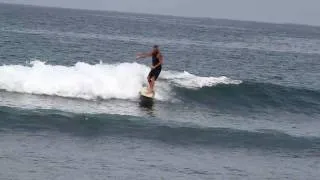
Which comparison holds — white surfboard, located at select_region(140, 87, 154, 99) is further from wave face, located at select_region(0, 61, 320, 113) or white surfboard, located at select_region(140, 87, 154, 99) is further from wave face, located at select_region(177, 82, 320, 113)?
wave face, located at select_region(177, 82, 320, 113)

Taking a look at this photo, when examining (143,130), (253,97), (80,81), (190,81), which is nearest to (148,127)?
(143,130)

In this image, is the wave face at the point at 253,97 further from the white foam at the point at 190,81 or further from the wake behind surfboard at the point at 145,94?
the wake behind surfboard at the point at 145,94

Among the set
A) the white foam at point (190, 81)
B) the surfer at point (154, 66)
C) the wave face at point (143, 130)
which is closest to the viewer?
the wave face at point (143, 130)

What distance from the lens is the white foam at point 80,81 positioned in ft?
75.7

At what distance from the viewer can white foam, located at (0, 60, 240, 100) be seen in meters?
23.1

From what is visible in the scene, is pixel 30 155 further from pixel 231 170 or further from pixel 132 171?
pixel 231 170

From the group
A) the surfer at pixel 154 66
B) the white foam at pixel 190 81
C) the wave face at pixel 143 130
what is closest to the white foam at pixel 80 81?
the surfer at pixel 154 66

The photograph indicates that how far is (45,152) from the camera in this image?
1565cm

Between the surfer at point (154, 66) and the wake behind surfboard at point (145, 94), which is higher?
the surfer at point (154, 66)

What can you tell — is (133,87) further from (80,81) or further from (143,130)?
(143,130)

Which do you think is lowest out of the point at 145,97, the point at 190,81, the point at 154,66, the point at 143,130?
the point at 143,130

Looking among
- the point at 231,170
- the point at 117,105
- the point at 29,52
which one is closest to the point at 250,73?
the point at 29,52

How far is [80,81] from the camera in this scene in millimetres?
23562

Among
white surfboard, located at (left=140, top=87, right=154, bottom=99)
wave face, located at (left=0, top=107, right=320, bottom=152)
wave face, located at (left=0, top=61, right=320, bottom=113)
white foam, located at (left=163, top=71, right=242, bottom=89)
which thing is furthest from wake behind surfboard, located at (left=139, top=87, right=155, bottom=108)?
wave face, located at (left=0, top=107, right=320, bottom=152)
